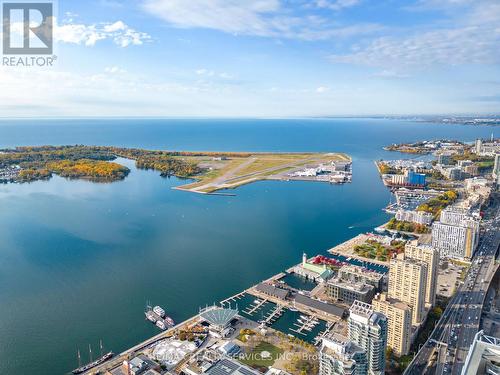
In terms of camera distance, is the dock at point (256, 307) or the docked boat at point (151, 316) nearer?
the docked boat at point (151, 316)

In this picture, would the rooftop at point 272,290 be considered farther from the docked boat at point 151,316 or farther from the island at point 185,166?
the island at point 185,166

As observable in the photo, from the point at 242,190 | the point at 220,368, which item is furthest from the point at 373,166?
the point at 220,368

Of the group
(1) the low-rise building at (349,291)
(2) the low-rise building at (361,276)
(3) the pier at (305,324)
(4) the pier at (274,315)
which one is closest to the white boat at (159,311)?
(4) the pier at (274,315)

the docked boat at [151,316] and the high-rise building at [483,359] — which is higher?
the high-rise building at [483,359]

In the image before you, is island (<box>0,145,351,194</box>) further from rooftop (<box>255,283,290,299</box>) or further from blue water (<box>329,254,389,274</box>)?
rooftop (<box>255,283,290,299</box>)

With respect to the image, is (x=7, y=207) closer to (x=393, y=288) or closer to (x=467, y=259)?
(x=393, y=288)

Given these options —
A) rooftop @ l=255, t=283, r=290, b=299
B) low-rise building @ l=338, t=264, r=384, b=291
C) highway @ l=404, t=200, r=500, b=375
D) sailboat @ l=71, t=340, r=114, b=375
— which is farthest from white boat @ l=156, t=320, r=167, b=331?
highway @ l=404, t=200, r=500, b=375

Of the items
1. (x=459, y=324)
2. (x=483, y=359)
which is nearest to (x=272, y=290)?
(x=459, y=324)
